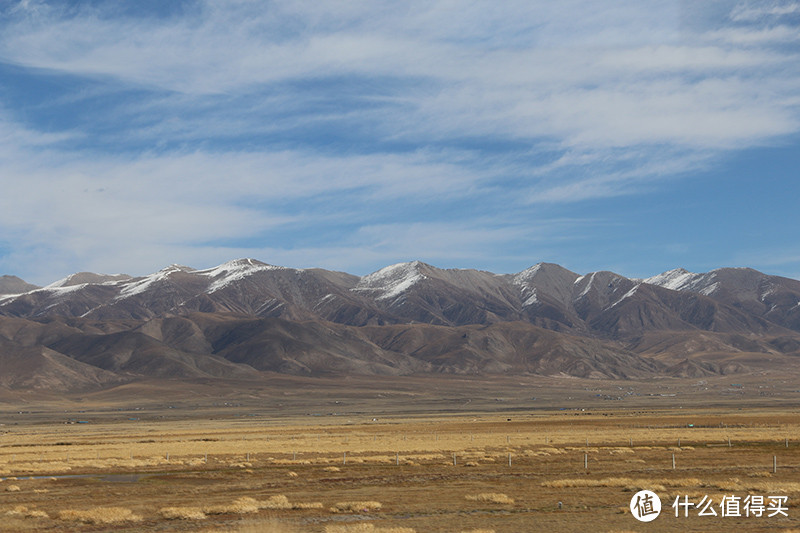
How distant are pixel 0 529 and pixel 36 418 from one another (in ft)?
509

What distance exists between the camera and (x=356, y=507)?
1270 inches

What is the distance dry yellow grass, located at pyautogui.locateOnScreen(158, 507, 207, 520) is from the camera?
31.0 meters

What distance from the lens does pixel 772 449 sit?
5744 cm

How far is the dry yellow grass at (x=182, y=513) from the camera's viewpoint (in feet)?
102

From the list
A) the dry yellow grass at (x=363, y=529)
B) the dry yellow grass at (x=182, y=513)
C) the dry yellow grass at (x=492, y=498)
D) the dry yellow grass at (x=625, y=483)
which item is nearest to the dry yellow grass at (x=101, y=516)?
the dry yellow grass at (x=182, y=513)

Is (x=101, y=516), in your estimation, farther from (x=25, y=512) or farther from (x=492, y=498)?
(x=492, y=498)

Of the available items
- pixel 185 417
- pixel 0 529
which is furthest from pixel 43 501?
pixel 185 417

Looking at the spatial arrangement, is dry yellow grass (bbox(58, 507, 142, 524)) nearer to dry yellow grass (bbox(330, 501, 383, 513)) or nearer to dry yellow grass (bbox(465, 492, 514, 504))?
dry yellow grass (bbox(330, 501, 383, 513))

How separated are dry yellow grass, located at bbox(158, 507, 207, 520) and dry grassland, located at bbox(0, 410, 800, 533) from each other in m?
0.08

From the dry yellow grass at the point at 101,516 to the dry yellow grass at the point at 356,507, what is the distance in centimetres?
759

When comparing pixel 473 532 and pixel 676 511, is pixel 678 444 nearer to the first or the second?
pixel 676 511

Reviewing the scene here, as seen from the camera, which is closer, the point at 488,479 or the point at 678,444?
the point at 488,479

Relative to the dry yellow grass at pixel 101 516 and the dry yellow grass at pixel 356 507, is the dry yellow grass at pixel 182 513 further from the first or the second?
the dry yellow grass at pixel 356 507

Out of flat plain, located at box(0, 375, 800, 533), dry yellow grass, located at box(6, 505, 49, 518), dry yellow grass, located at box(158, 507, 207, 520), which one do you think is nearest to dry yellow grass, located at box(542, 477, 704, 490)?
flat plain, located at box(0, 375, 800, 533)
